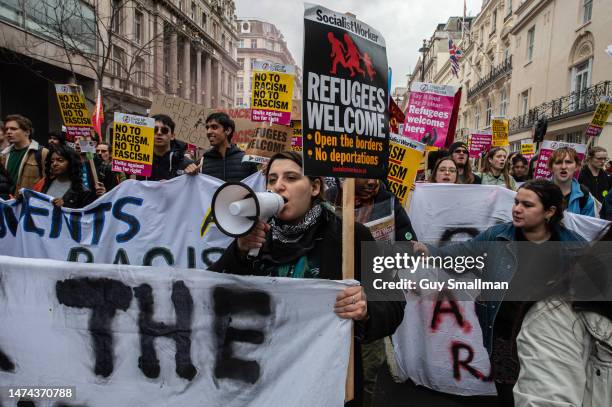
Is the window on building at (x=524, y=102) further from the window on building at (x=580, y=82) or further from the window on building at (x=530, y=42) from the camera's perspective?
the window on building at (x=580, y=82)

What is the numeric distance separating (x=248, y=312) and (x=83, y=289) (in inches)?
31.3

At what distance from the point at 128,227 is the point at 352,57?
3.11m

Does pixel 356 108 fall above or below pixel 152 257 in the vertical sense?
above

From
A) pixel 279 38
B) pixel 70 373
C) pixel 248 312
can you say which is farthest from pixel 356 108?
pixel 279 38


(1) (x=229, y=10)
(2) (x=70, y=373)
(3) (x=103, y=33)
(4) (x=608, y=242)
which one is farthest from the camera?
(1) (x=229, y=10)

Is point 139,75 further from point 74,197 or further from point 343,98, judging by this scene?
point 343,98

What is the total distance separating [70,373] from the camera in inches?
80.0

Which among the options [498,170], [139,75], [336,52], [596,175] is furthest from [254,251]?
[139,75]

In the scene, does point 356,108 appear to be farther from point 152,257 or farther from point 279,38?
point 279,38

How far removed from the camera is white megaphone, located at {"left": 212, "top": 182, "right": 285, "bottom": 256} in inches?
59.2

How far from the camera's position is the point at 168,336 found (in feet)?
6.57

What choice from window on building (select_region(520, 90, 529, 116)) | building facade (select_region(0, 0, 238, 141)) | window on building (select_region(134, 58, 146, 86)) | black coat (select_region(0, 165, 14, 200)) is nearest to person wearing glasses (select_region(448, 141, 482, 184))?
black coat (select_region(0, 165, 14, 200))

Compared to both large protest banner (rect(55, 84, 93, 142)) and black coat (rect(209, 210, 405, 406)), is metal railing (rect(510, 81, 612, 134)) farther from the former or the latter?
black coat (rect(209, 210, 405, 406))

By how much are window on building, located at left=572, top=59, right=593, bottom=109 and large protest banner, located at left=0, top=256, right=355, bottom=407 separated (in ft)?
70.4
